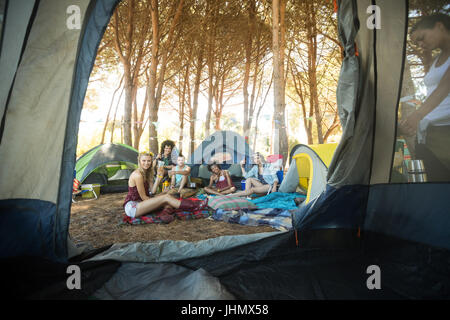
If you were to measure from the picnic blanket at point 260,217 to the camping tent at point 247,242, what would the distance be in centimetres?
111

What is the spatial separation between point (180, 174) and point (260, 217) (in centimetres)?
279

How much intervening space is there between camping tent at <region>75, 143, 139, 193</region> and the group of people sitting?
2.59 ft

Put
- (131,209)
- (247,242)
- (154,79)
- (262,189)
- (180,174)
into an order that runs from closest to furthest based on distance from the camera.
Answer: (247,242), (131,209), (262,189), (180,174), (154,79)

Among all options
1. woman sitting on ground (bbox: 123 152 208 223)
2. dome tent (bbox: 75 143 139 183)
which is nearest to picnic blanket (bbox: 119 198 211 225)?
woman sitting on ground (bbox: 123 152 208 223)

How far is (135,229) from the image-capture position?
120 inches

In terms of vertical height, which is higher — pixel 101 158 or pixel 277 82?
pixel 277 82

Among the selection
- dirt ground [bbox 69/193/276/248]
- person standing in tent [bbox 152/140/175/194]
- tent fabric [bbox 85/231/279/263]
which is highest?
person standing in tent [bbox 152/140/175/194]

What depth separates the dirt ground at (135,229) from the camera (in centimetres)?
271

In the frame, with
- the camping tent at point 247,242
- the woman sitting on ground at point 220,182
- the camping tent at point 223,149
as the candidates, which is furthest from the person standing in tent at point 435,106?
the camping tent at point 223,149

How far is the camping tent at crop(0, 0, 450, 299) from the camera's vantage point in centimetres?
155

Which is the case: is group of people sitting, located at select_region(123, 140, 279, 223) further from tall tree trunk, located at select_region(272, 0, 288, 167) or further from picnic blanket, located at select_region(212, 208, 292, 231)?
tall tree trunk, located at select_region(272, 0, 288, 167)

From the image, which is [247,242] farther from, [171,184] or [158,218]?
[171,184]

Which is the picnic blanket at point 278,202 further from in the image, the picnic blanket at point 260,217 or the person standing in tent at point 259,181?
the person standing in tent at point 259,181

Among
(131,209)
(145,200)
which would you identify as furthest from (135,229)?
(145,200)
